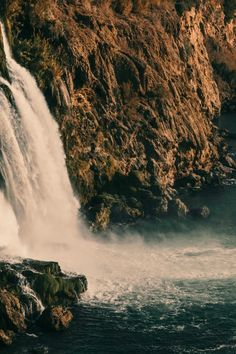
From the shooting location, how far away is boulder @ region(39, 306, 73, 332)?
2596 inches

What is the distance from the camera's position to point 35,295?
6819cm

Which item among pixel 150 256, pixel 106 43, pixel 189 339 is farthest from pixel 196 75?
pixel 189 339

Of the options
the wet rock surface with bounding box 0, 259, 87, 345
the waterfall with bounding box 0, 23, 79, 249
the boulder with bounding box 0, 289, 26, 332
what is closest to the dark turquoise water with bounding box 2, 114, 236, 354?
the wet rock surface with bounding box 0, 259, 87, 345

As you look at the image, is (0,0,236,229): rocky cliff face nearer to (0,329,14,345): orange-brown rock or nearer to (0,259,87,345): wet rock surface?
(0,259,87,345): wet rock surface

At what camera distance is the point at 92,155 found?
97375mm

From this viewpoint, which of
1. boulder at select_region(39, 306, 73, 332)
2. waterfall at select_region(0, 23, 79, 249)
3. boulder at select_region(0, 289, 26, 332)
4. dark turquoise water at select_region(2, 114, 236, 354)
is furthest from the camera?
waterfall at select_region(0, 23, 79, 249)

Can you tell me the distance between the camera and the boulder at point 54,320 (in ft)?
216

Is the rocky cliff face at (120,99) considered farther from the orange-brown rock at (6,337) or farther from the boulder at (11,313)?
the orange-brown rock at (6,337)

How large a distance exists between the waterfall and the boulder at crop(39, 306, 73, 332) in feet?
56.1

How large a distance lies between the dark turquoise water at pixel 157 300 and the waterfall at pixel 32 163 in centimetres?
608

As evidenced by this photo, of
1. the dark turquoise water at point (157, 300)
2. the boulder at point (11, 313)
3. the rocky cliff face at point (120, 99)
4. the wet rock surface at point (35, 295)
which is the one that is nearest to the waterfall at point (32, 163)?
the rocky cliff face at point (120, 99)

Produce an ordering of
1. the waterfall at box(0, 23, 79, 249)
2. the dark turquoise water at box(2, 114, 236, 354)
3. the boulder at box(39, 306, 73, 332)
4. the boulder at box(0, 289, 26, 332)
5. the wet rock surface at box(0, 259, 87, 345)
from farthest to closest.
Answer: the waterfall at box(0, 23, 79, 249) < the boulder at box(39, 306, 73, 332) < the wet rock surface at box(0, 259, 87, 345) < the boulder at box(0, 289, 26, 332) < the dark turquoise water at box(2, 114, 236, 354)

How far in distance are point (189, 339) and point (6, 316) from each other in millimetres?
13726

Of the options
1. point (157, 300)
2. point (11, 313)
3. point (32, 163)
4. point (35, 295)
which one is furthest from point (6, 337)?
point (32, 163)
